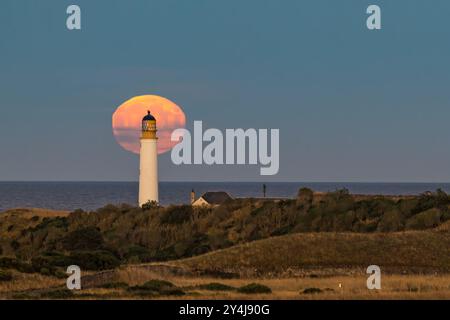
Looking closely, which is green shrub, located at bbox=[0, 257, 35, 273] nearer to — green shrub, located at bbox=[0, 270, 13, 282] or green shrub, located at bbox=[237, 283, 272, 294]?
green shrub, located at bbox=[0, 270, 13, 282]

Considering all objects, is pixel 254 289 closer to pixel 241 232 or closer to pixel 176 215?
pixel 241 232

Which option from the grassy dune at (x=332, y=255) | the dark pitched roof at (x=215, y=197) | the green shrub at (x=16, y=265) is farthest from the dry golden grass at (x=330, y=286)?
the dark pitched roof at (x=215, y=197)

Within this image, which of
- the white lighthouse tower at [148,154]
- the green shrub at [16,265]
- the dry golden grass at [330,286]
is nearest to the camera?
the dry golden grass at [330,286]

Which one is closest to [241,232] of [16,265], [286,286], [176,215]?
[176,215]

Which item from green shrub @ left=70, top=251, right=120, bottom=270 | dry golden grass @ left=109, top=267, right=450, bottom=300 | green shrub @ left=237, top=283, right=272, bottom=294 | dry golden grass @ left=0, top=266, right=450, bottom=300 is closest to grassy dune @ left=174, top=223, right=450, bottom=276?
dry golden grass @ left=0, top=266, right=450, bottom=300

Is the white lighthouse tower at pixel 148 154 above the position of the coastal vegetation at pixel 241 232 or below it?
above

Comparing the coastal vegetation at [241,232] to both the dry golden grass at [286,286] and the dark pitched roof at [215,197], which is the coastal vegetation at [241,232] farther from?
the dark pitched roof at [215,197]

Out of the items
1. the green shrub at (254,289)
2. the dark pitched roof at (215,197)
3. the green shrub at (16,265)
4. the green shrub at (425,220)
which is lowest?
the green shrub at (254,289)

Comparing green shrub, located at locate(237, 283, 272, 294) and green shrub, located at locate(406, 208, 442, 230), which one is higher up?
green shrub, located at locate(406, 208, 442, 230)

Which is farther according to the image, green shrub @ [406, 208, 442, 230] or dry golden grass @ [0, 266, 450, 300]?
green shrub @ [406, 208, 442, 230]

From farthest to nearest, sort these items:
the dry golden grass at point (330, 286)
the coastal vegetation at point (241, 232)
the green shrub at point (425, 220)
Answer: the green shrub at point (425, 220) → the coastal vegetation at point (241, 232) → the dry golden grass at point (330, 286)

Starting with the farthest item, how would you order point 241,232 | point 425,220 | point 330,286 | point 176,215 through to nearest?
point 176,215, point 241,232, point 425,220, point 330,286

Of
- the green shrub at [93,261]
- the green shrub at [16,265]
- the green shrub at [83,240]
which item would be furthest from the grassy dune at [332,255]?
the green shrub at [83,240]

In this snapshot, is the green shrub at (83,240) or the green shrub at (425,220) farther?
the green shrub at (83,240)
